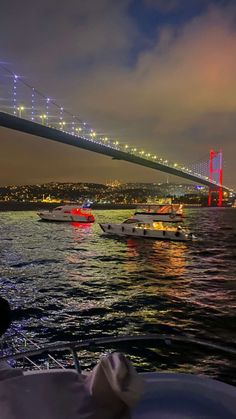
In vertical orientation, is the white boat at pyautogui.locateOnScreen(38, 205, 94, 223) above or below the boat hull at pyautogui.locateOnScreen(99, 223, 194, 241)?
above

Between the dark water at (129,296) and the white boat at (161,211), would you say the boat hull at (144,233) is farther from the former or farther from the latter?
the white boat at (161,211)

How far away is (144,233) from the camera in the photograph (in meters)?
32.1

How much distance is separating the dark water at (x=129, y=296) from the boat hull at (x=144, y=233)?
20.0 feet

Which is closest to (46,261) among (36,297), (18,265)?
A: (18,265)

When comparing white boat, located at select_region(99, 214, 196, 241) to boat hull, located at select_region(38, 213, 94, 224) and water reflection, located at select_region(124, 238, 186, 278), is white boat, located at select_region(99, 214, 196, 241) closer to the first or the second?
water reflection, located at select_region(124, 238, 186, 278)

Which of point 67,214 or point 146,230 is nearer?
point 146,230

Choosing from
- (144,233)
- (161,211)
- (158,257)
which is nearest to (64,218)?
(161,211)

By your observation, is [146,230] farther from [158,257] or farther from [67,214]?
[67,214]

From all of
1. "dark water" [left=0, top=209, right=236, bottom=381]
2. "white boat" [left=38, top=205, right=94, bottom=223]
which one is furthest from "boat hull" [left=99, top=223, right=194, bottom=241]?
"white boat" [left=38, top=205, right=94, bottom=223]

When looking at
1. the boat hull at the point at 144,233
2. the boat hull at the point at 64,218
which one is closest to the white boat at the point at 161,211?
the boat hull at the point at 144,233

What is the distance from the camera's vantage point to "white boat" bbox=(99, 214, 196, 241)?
3077 cm

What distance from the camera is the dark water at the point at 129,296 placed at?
8234mm

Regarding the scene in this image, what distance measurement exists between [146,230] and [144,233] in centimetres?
33

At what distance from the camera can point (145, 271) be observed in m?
17.2
